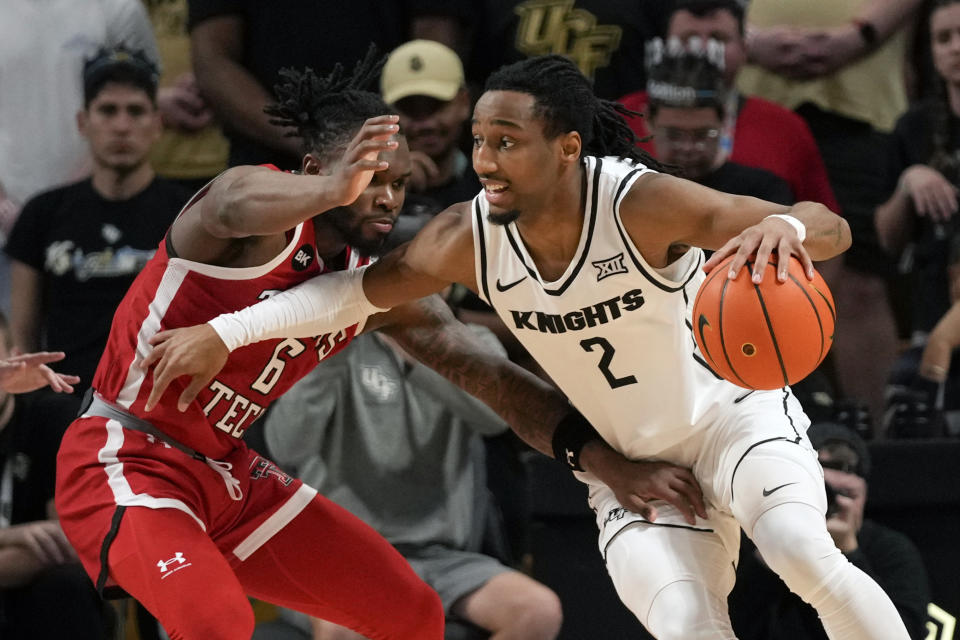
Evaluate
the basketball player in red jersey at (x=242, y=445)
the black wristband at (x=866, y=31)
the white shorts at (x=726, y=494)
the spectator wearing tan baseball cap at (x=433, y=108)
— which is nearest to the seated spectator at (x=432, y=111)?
the spectator wearing tan baseball cap at (x=433, y=108)

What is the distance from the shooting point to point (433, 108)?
6105 millimetres

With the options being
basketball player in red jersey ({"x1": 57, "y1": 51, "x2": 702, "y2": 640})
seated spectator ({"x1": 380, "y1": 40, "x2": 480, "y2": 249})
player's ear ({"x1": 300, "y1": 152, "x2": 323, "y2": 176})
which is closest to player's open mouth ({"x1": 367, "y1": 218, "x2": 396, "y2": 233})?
basketball player in red jersey ({"x1": 57, "y1": 51, "x2": 702, "y2": 640})

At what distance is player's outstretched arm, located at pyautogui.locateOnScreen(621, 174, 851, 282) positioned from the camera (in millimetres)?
3701

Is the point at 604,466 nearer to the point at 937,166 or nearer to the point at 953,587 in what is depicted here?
the point at 953,587

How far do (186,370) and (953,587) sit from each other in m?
3.28

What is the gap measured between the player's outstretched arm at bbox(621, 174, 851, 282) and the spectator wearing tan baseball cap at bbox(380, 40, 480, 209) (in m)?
2.08

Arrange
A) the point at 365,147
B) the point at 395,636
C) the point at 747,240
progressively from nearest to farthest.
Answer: the point at 747,240
the point at 365,147
the point at 395,636

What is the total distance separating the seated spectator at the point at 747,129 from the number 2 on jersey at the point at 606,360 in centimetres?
221

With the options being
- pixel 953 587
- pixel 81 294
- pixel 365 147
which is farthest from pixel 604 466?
pixel 81 294

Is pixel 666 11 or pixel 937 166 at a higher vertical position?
pixel 666 11

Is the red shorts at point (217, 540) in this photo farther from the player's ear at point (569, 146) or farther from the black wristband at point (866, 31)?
the black wristband at point (866, 31)

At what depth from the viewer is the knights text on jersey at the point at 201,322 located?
172 inches

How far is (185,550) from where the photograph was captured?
4.08 metres

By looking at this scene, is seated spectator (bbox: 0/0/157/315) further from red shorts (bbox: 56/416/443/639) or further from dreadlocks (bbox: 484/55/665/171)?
dreadlocks (bbox: 484/55/665/171)
